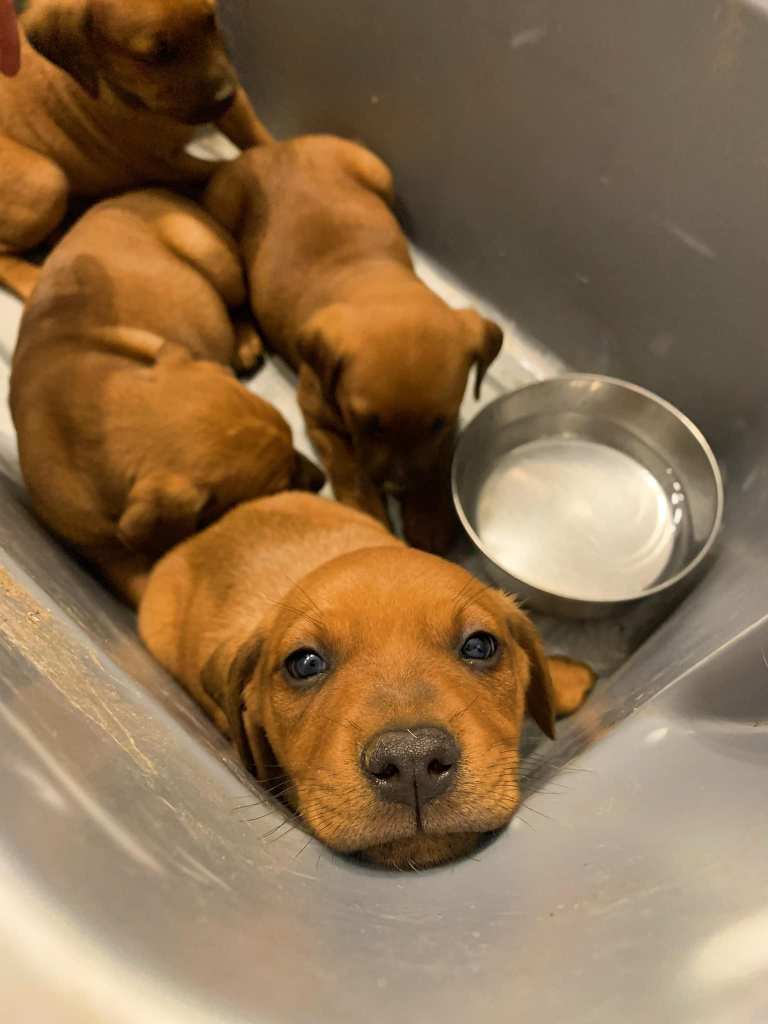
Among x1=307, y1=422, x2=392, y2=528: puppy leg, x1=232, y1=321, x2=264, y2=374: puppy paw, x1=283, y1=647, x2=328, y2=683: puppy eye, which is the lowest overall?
x1=307, y1=422, x2=392, y2=528: puppy leg

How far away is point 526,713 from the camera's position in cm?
190

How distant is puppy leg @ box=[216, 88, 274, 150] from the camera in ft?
10.1

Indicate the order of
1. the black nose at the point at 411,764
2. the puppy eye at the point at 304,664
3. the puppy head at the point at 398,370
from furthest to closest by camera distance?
the puppy head at the point at 398,370 → the puppy eye at the point at 304,664 → the black nose at the point at 411,764

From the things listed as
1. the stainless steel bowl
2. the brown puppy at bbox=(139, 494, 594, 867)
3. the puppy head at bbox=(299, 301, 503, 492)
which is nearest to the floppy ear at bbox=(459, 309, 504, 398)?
the puppy head at bbox=(299, 301, 503, 492)

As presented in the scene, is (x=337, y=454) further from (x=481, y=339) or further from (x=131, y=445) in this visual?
(x=131, y=445)

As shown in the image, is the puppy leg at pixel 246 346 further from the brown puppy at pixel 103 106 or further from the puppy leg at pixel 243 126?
the puppy leg at pixel 243 126

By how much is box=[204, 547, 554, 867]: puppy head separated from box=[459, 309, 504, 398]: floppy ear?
36.5 inches

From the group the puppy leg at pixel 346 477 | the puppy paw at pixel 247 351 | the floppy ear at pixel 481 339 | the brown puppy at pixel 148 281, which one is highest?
the floppy ear at pixel 481 339

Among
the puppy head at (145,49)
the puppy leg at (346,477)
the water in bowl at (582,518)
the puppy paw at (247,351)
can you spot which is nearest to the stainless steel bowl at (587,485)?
the water in bowl at (582,518)

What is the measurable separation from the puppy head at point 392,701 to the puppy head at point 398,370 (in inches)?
30.3

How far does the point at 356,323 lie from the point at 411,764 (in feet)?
4.81

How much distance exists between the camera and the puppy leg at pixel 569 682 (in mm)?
2221

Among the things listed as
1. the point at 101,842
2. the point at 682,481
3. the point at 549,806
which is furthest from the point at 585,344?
the point at 101,842

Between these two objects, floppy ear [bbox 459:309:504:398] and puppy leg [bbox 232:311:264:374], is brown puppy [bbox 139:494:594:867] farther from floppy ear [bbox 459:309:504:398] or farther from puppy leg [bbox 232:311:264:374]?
puppy leg [bbox 232:311:264:374]
